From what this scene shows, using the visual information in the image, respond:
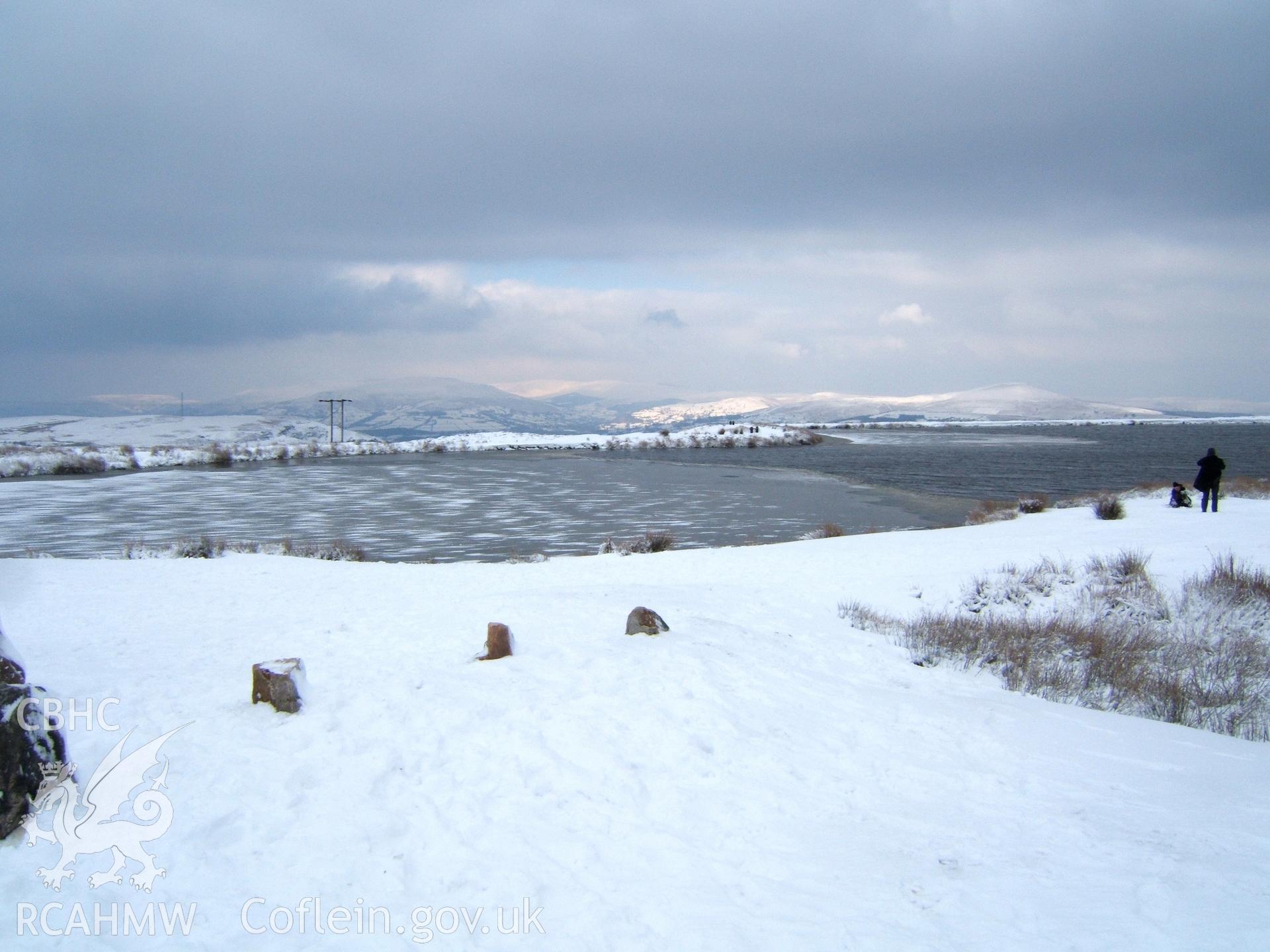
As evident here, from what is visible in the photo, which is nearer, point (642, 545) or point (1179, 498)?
point (642, 545)

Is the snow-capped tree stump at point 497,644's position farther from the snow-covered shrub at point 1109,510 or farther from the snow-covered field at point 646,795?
the snow-covered shrub at point 1109,510

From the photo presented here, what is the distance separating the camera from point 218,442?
7888cm

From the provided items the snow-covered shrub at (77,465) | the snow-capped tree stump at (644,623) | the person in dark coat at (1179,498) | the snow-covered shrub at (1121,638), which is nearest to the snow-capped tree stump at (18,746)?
the snow-capped tree stump at (644,623)

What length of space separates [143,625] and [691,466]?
4852 cm

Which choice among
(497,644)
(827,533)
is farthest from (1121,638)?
(827,533)

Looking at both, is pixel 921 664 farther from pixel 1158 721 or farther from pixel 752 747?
pixel 752 747

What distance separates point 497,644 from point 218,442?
267ft

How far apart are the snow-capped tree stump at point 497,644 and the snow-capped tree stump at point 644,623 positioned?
4.79 ft

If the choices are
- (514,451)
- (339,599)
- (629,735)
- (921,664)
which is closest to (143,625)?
(339,599)

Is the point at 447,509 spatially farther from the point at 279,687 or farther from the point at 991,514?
the point at 279,687

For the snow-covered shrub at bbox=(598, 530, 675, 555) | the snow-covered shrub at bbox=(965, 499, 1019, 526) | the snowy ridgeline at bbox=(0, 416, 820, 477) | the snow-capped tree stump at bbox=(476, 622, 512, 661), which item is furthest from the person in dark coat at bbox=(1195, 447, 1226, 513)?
the snowy ridgeline at bbox=(0, 416, 820, 477)

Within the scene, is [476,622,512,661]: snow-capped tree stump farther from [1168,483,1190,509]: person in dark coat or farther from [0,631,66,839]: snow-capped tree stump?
[1168,483,1190,509]: person in dark coat

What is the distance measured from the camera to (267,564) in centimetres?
1705

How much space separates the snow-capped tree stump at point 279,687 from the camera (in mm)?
6653
